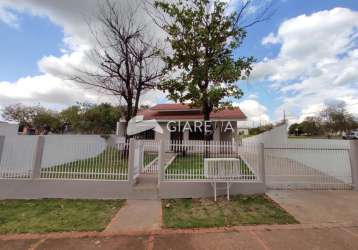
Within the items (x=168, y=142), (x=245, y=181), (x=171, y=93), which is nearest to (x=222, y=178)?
(x=245, y=181)

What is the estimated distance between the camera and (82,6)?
32.5 ft

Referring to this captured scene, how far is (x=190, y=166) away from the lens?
21.1 ft

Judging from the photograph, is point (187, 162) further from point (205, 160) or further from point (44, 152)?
point (44, 152)

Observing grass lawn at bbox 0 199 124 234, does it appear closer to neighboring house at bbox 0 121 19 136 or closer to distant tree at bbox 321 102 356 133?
neighboring house at bbox 0 121 19 136

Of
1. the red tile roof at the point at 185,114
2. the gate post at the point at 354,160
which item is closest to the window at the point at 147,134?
the red tile roof at the point at 185,114

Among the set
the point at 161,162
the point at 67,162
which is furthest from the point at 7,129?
the point at 161,162

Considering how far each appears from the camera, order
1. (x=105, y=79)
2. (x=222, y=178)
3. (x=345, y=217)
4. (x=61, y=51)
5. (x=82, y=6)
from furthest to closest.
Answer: (x=105, y=79) → (x=61, y=51) → (x=82, y=6) → (x=222, y=178) → (x=345, y=217)

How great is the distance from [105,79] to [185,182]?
1002 cm

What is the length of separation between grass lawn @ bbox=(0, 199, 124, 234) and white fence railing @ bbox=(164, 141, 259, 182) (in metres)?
1.94

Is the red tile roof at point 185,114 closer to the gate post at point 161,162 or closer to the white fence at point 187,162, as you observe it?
the white fence at point 187,162

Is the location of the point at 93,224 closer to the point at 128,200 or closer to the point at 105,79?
the point at 128,200

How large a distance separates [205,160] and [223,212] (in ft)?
5.01

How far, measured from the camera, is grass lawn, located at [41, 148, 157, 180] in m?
6.26

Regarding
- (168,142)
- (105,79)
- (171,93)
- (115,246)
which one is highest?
(105,79)
